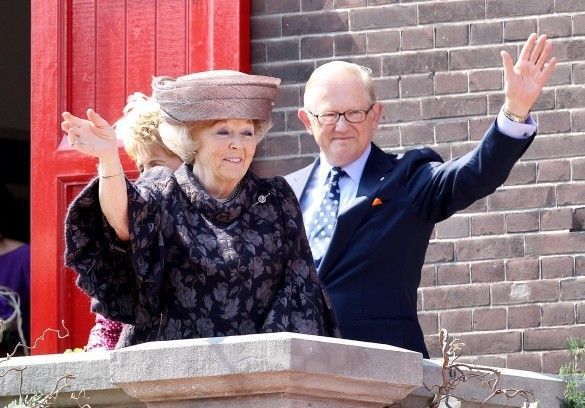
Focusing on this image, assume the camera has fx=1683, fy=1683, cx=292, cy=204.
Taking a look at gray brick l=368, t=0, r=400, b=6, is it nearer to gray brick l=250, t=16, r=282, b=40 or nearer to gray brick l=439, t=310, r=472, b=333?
gray brick l=250, t=16, r=282, b=40

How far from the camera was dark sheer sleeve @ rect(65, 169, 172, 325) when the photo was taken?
14.9ft

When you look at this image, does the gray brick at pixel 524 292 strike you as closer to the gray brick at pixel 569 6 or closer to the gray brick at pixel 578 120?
the gray brick at pixel 578 120

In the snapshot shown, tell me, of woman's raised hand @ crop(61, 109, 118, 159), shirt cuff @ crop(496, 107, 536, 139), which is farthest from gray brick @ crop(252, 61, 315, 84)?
woman's raised hand @ crop(61, 109, 118, 159)

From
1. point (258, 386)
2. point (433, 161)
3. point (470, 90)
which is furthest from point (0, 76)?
point (258, 386)

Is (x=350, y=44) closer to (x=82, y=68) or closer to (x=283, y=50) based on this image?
(x=283, y=50)

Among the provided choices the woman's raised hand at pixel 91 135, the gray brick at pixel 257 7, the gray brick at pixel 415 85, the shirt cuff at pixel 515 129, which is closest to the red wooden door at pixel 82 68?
the gray brick at pixel 257 7

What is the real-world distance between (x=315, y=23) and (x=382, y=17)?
29 cm

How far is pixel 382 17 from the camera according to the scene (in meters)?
7.02

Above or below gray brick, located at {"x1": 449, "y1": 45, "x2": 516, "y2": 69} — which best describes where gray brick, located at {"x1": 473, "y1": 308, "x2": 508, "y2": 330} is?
below

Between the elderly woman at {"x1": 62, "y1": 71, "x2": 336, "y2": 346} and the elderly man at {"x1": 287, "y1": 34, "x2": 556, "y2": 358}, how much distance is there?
0.66 m

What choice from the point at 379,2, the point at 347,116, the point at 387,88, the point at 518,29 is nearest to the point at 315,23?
the point at 379,2

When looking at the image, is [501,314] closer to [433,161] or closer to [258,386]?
[433,161]

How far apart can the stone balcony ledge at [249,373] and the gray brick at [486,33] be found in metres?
2.66

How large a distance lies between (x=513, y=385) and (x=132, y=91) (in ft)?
8.74
